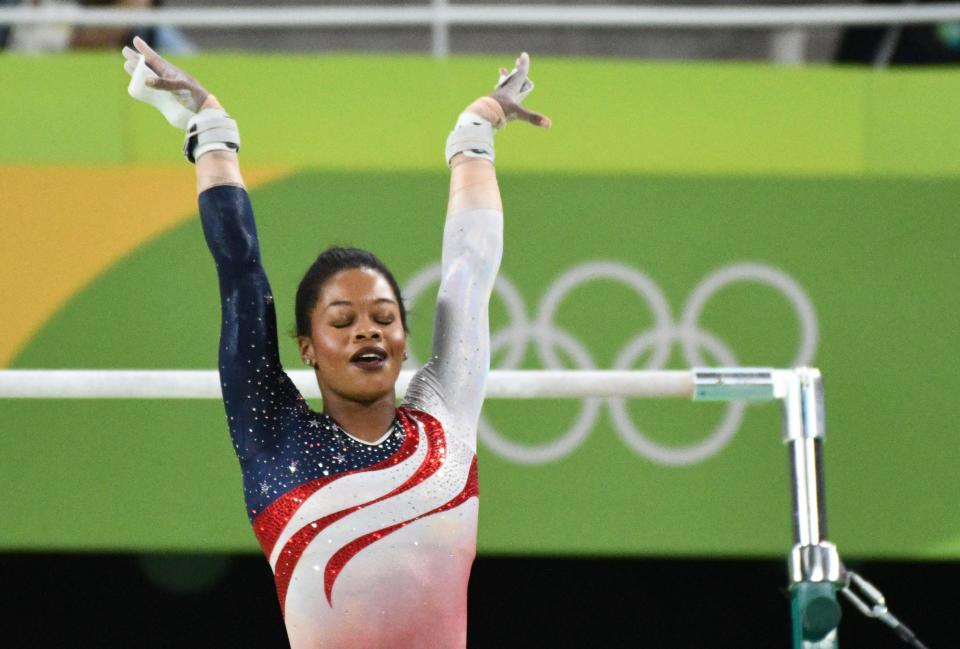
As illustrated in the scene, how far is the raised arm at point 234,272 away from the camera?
7.39ft

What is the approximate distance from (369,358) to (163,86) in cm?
59

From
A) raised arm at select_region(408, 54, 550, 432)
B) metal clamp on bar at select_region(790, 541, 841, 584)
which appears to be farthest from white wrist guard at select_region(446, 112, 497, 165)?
metal clamp on bar at select_region(790, 541, 841, 584)

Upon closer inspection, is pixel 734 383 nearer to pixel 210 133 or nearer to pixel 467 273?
pixel 467 273

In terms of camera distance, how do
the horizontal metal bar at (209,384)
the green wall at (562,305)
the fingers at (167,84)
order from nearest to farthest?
the fingers at (167,84) → the horizontal metal bar at (209,384) → the green wall at (562,305)

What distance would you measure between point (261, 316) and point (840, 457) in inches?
88.5

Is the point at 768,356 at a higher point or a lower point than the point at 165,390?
higher

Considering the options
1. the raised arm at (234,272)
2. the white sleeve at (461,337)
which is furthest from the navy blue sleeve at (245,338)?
the white sleeve at (461,337)

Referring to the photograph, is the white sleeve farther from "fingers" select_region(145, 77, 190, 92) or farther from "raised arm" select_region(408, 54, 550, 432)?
"fingers" select_region(145, 77, 190, 92)

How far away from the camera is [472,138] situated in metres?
2.57

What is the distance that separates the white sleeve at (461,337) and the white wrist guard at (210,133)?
0.45 m

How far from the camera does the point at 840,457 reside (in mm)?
3971

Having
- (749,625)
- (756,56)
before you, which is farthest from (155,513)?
(756,56)

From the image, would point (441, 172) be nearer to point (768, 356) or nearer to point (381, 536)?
point (768, 356)

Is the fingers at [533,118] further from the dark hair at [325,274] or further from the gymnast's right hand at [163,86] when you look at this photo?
the gymnast's right hand at [163,86]
